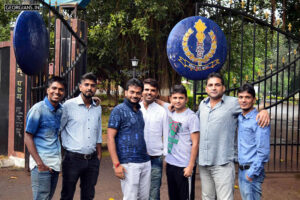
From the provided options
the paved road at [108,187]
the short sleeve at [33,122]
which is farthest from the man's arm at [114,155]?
the paved road at [108,187]

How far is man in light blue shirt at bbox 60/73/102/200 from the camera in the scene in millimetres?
3189

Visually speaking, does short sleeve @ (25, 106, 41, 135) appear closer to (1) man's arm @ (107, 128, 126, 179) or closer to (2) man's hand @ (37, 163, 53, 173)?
(2) man's hand @ (37, 163, 53, 173)

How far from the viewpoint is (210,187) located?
10.4ft

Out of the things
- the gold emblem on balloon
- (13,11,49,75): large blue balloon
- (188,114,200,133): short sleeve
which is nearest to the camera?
(188,114,200,133): short sleeve

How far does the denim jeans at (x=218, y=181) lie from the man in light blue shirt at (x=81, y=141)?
1.13m

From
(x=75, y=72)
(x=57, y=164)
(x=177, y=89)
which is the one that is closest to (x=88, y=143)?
(x=57, y=164)

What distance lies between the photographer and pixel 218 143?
10.2 ft

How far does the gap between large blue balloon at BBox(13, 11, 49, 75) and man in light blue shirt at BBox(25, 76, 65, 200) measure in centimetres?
54

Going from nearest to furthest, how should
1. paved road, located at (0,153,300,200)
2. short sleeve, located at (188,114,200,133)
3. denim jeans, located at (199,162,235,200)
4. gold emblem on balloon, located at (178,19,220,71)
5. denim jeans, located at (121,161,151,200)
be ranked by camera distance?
denim jeans, located at (121,161,151,200), denim jeans, located at (199,162,235,200), short sleeve, located at (188,114,200,133), gold emblem on balloon, located at (178,19,220,71), paved road, located at (0,153,300,200)

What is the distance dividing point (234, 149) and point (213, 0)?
10.2 metres

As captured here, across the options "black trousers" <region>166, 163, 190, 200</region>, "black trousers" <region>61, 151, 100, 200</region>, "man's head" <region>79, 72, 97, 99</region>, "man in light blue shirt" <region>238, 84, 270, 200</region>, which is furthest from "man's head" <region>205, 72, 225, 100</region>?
"black trousers" <region>61, 151, 100, 200</region>

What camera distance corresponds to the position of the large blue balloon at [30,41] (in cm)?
326

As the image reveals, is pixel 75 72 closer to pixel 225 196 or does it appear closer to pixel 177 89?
pixel 177 89

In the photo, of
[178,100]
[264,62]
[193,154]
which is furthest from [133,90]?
[264,62]
